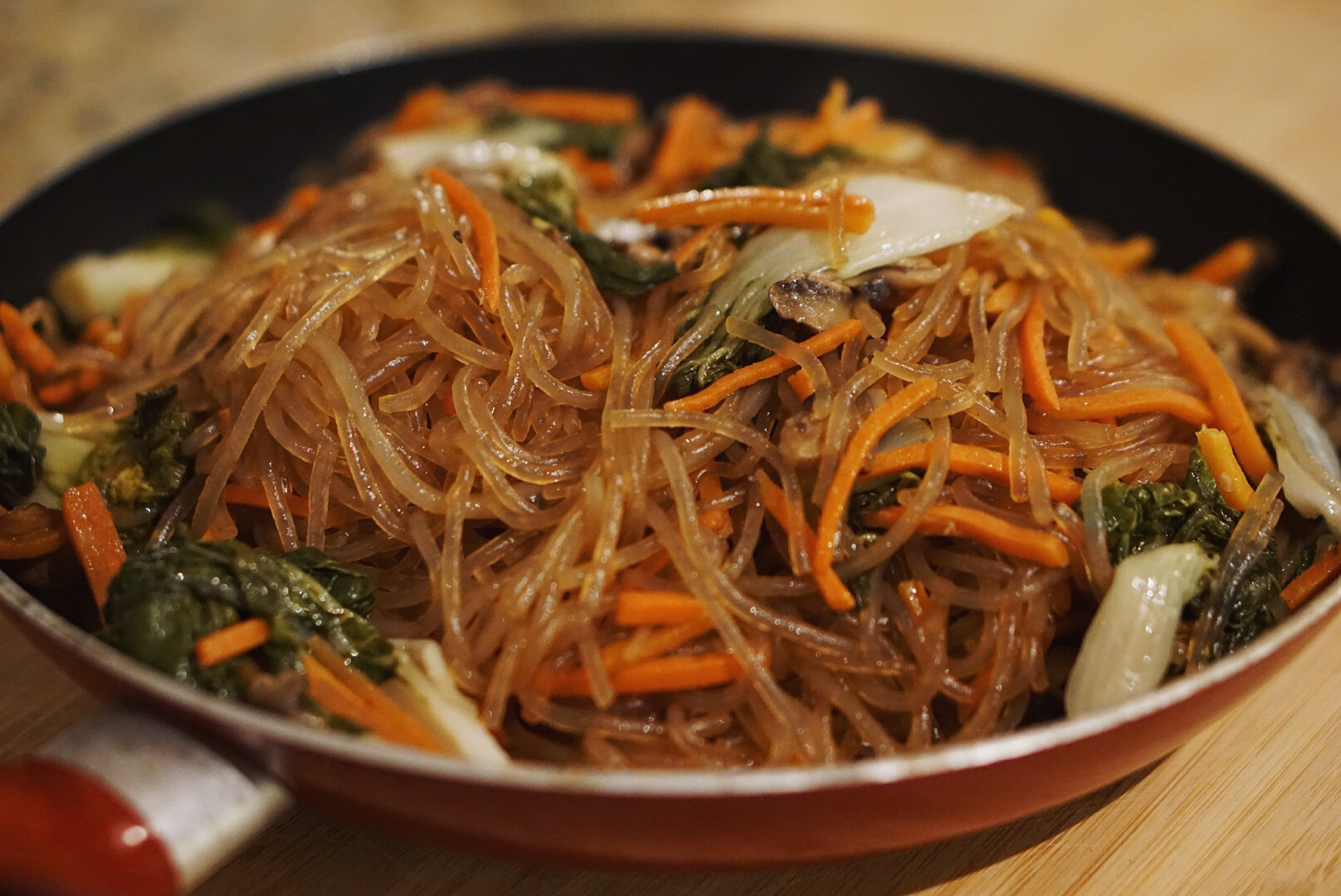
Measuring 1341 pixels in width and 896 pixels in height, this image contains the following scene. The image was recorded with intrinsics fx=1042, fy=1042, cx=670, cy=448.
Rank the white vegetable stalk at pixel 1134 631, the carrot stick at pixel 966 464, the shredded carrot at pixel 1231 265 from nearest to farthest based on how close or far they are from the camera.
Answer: the white vegetable stalk at pixel 1134 631, the carrot stick at pixel 966 464, the shredded carrot at pixel 1231 265

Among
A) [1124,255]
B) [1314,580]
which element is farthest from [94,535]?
[1124,255]

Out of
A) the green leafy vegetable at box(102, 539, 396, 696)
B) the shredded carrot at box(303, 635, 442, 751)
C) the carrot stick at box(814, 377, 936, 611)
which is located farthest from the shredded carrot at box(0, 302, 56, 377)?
the carrot stick at box(814, 377, 936, 611)

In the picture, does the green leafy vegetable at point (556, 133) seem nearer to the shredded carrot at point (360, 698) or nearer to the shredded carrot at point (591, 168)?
the shredded carrot at point (591, 168)

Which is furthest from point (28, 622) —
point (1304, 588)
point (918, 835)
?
point (1304, 588)

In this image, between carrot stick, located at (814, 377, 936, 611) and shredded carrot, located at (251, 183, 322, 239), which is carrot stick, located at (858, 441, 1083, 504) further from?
shredded carrot, located at (251, 183, 322, 239)

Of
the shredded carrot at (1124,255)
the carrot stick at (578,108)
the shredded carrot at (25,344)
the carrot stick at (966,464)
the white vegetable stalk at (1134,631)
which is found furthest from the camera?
the carrot stick at (578,108)

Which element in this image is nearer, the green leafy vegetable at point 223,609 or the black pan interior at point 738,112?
the green leafy vegetable at point 223,609

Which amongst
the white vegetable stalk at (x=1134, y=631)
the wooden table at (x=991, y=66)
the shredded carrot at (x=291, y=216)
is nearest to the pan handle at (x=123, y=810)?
the wooden table at (x=991, y=66)
